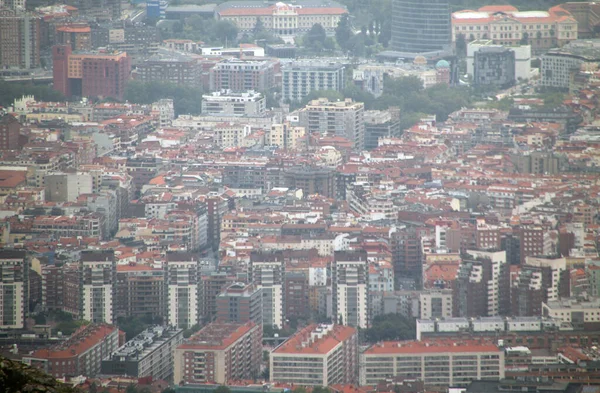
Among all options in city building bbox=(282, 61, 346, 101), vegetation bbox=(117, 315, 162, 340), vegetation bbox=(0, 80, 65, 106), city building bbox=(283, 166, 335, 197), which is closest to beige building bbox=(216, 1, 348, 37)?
city building bbox=(282, 61, 346, 101)

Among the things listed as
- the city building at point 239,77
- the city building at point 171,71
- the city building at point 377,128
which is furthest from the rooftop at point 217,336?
the city building at point 171,71

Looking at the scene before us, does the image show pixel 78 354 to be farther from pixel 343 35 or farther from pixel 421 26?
pixel 421 26

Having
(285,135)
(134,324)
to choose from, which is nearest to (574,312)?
(134,324)

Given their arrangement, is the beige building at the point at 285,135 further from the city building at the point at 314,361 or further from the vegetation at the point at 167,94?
the city building at the point at 314,361

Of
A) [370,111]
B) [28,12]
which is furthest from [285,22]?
[370,111]

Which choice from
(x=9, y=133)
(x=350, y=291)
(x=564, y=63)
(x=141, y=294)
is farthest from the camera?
(x=564, y=63)

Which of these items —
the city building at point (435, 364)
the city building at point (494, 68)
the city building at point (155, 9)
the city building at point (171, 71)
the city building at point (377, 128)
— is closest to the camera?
the city building at point (435, 364)
